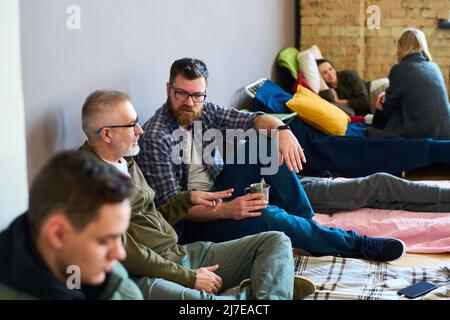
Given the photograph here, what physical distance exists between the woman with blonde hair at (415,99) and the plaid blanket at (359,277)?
188cm

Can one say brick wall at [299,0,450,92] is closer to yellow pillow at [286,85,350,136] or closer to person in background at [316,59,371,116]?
person in background at [316,59,371,116]

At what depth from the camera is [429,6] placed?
5.86 meters

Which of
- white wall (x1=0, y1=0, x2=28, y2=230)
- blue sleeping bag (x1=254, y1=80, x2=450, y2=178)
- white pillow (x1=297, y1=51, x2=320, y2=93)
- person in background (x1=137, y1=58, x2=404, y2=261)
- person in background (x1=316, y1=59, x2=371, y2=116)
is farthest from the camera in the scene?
person in background (x1=316, y1=59, x2=371, y2=116)

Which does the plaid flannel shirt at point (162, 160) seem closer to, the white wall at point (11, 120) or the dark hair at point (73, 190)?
the white wall at point (11, 120)

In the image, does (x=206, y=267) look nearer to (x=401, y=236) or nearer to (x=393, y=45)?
(x=401, y=236)

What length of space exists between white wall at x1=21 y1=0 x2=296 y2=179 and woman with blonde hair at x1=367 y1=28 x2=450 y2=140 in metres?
1.05

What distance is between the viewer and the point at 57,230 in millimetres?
1394

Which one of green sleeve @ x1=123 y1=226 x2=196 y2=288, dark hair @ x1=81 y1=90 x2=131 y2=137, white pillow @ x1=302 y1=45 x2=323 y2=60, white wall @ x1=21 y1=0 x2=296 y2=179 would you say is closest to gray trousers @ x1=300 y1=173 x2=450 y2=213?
white wall @ x1=21 y1=0 x2=296 y2=179

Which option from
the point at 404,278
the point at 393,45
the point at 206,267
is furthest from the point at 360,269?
the point at 393,45

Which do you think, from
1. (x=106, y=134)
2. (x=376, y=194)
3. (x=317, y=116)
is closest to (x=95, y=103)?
(x=106, y=134)

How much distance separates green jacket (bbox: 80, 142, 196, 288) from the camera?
7.10 ft

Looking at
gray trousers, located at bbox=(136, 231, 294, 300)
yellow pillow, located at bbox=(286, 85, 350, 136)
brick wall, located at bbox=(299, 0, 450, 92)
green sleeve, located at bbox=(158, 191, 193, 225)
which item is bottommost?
gray trousers, located at bbox=(136, 231, 294, 300)

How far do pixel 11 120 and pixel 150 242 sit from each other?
648 mm

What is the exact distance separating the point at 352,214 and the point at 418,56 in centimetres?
173
